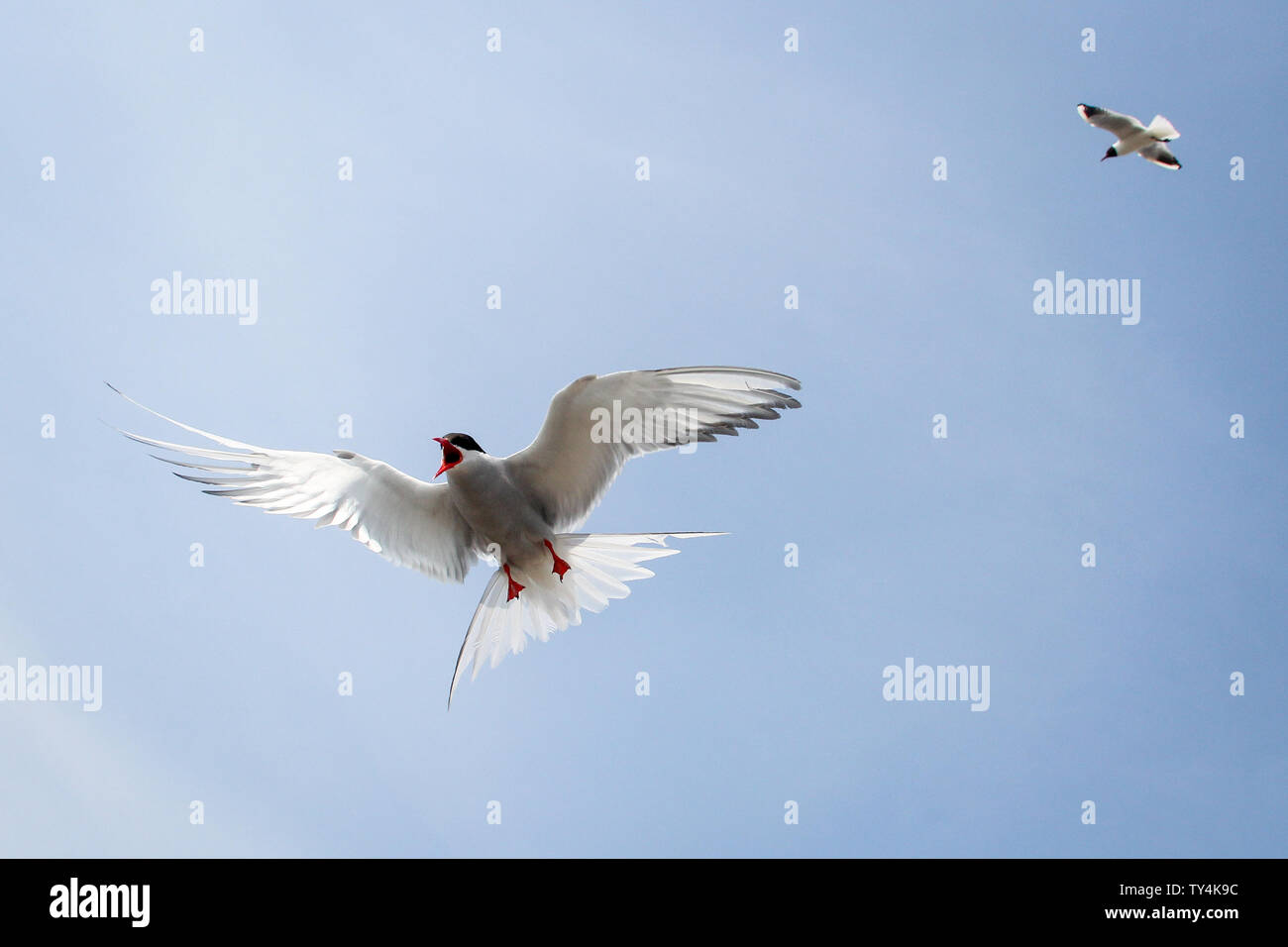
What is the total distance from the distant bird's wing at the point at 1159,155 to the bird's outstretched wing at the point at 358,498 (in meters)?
5.97

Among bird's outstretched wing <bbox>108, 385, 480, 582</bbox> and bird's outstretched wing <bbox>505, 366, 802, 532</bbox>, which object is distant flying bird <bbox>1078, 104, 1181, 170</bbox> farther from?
bird's outstretched wing <bbox>108, 385, 480, 582</bbox>

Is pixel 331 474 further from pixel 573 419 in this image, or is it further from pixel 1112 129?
pixel 1112 129

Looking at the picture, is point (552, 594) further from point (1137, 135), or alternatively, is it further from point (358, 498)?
point (1137, 135)

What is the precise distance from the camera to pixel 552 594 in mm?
7527

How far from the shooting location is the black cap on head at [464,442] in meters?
7.50

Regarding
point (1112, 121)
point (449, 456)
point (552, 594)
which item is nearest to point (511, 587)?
point (552, 594)

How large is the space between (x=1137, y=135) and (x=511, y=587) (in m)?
5.94

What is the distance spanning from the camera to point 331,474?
24.3 ft

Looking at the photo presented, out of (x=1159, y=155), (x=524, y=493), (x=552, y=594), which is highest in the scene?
(x=1159, y=155)

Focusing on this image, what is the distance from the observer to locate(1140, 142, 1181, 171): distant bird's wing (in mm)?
8680

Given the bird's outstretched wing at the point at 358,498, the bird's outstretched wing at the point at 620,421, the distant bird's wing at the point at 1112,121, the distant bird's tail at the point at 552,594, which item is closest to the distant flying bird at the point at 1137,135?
the distant bird's wing at the point at 1112,121

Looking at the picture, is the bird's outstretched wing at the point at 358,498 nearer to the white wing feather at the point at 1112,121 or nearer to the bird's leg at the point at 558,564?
the bird's leg at the point at 558,564

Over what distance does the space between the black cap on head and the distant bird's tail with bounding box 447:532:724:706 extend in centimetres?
84

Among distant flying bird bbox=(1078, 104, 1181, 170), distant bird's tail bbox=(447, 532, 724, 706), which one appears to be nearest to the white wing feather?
distant flying bird bbox=(1078, 104, 1181, 170)
